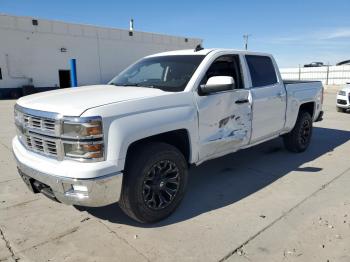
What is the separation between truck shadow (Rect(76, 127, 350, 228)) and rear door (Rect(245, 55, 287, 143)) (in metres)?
0.60

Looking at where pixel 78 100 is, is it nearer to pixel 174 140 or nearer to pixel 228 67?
pixel 174 140

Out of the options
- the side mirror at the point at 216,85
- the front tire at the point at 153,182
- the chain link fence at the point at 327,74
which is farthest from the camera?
the chain link fence at the point at 327,74

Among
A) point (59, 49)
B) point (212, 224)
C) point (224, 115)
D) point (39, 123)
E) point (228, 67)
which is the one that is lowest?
point (212, 224)

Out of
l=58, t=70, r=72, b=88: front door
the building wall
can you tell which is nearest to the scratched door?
the building wall

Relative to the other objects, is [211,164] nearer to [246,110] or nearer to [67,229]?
[246,110]

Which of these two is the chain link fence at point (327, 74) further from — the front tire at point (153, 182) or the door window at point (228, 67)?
the front tire at point (153, 182)

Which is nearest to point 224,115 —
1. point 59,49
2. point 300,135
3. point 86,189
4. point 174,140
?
point 174,140

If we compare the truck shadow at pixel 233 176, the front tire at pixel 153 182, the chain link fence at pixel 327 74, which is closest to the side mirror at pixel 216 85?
the front tire at pixel 153 182

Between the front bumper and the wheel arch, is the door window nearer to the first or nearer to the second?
the wheel arch

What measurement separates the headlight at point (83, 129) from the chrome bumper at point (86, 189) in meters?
0.39

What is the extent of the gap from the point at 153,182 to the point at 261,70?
2778 millimetres

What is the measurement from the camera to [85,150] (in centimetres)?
287

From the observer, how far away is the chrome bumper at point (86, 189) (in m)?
2.87

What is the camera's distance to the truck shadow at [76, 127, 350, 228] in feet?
12.5
